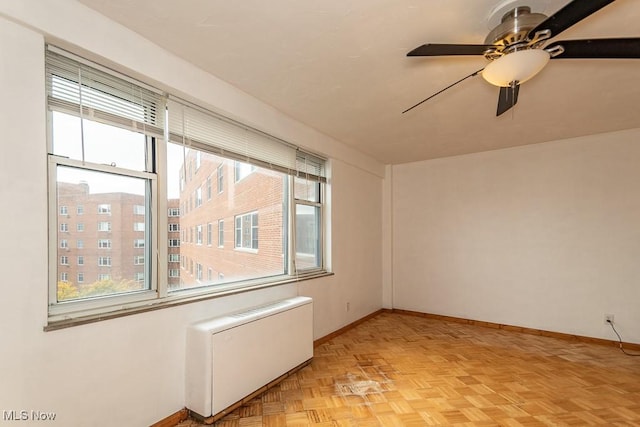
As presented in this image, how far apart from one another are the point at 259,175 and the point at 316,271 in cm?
143

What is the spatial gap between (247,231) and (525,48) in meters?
2.51

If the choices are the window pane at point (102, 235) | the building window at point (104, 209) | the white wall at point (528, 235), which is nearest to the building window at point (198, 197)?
the window pane at point (102, 235)

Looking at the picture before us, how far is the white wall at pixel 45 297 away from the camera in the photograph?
1461 mm

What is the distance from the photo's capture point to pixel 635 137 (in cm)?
369

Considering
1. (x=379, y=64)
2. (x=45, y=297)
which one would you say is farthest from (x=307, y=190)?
(x=45, y=297)

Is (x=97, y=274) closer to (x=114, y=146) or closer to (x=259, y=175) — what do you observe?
(x=114, y=146)

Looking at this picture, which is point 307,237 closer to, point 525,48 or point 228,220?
point 228,220

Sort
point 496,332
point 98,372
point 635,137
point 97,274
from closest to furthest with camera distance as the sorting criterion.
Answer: point 98,372 → point 97,274 → point 635,137 → point 496,332

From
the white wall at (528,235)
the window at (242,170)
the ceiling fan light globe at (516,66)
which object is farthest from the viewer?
the white wall at (528,235)

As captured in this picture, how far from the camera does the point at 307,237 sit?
390 cm

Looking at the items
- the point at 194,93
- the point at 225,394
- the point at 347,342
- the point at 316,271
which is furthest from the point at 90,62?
the point at 347,342

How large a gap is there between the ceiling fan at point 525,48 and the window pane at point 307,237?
2.40 metres

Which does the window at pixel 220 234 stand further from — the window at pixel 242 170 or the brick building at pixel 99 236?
the brick building at pixel 99 236

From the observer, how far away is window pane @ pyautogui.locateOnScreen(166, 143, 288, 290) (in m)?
2.40
